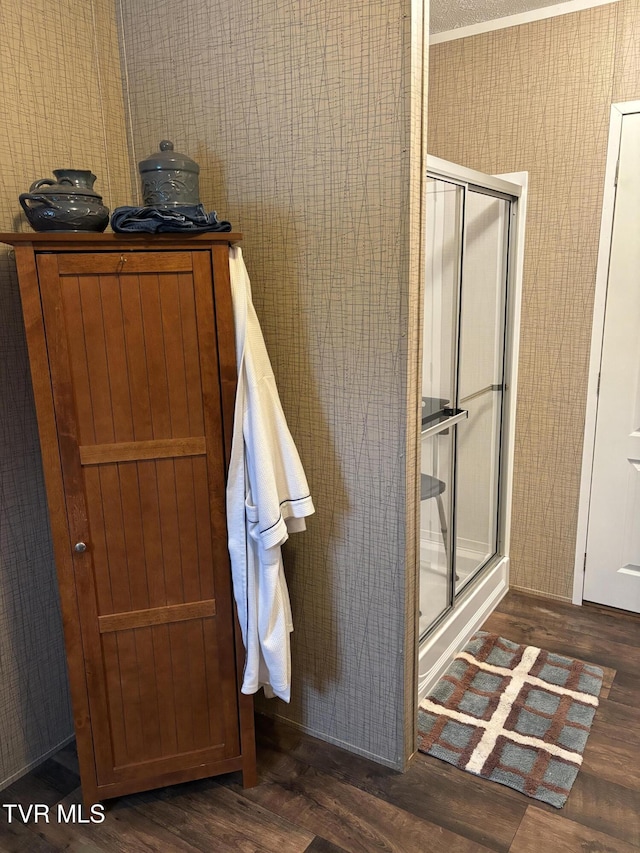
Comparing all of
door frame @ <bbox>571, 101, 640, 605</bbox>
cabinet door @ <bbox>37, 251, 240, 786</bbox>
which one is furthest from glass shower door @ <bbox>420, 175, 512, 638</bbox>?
cabinet door @ <bbox>37, 251, 240, 786</bbox>

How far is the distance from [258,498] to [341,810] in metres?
0.94

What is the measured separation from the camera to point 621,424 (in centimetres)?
266

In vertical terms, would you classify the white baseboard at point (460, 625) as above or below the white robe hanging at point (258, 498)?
below

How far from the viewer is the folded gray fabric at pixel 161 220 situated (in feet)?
4.90

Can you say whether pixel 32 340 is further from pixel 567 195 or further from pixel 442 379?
pixel 567 195

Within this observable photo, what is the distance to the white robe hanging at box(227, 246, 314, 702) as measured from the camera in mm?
1609

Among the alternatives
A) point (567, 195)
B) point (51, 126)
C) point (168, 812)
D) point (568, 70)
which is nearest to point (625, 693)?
point (168, 812)

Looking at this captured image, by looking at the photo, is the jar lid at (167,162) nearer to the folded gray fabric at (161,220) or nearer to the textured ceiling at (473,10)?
the folded gray fabric at (161,220)

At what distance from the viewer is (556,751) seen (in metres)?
1.98

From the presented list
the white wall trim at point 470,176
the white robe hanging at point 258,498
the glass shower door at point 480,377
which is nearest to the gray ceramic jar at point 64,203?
the white robe hanging at point 258,498

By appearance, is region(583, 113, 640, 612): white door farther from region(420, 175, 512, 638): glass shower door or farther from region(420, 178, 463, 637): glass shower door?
region(420, 178, 463, 637): glass shower door

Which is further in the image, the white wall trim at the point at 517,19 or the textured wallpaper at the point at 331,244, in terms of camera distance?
→ the white wall trim at the point at 517,19

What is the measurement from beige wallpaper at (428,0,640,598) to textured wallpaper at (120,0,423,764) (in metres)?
1.29

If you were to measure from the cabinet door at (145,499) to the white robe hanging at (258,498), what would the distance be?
0.06 meters
